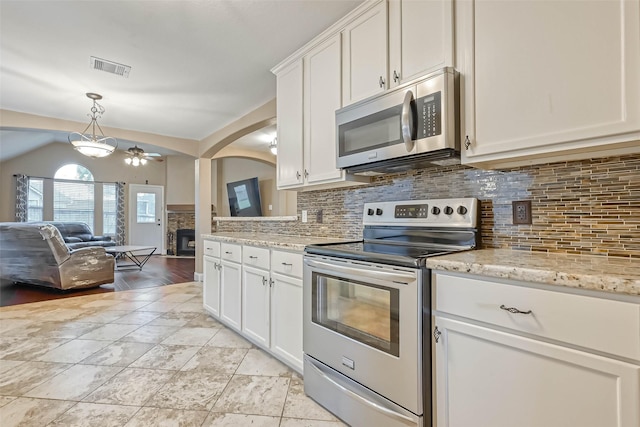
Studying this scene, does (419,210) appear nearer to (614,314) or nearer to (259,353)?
(614,314)

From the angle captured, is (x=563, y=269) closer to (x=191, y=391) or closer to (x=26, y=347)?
(x=191, y=391)

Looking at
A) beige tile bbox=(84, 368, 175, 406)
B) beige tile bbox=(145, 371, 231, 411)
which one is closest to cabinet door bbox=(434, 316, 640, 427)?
→ beige tile bbox=(145, 371, 231, 411)

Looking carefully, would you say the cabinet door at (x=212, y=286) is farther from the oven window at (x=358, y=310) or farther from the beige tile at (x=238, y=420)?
the oven window at (x=358, y=310)

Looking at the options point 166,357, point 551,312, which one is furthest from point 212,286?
point 551,312

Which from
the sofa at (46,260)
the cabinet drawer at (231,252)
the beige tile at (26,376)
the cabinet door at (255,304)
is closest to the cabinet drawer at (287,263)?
the cabinet door at (255,304)

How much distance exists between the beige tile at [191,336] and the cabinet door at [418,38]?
8.14 feet

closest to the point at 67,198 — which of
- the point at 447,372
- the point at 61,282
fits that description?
the point at 61,282

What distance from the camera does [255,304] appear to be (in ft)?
7.87

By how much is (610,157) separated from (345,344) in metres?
1.44

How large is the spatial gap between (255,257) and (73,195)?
7781 millimetres

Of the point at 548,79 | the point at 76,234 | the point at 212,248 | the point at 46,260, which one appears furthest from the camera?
the point at 76,234

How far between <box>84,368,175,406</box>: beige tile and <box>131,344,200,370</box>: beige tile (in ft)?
0.24

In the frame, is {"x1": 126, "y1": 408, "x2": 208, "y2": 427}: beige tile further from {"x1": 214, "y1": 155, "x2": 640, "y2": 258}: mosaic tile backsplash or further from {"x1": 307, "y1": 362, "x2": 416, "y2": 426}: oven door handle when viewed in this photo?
{"x1": 214, "y1": 155, "x2": 640, "y2": 258}: mosaic tile backsplash

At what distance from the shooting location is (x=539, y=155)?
1292mm
